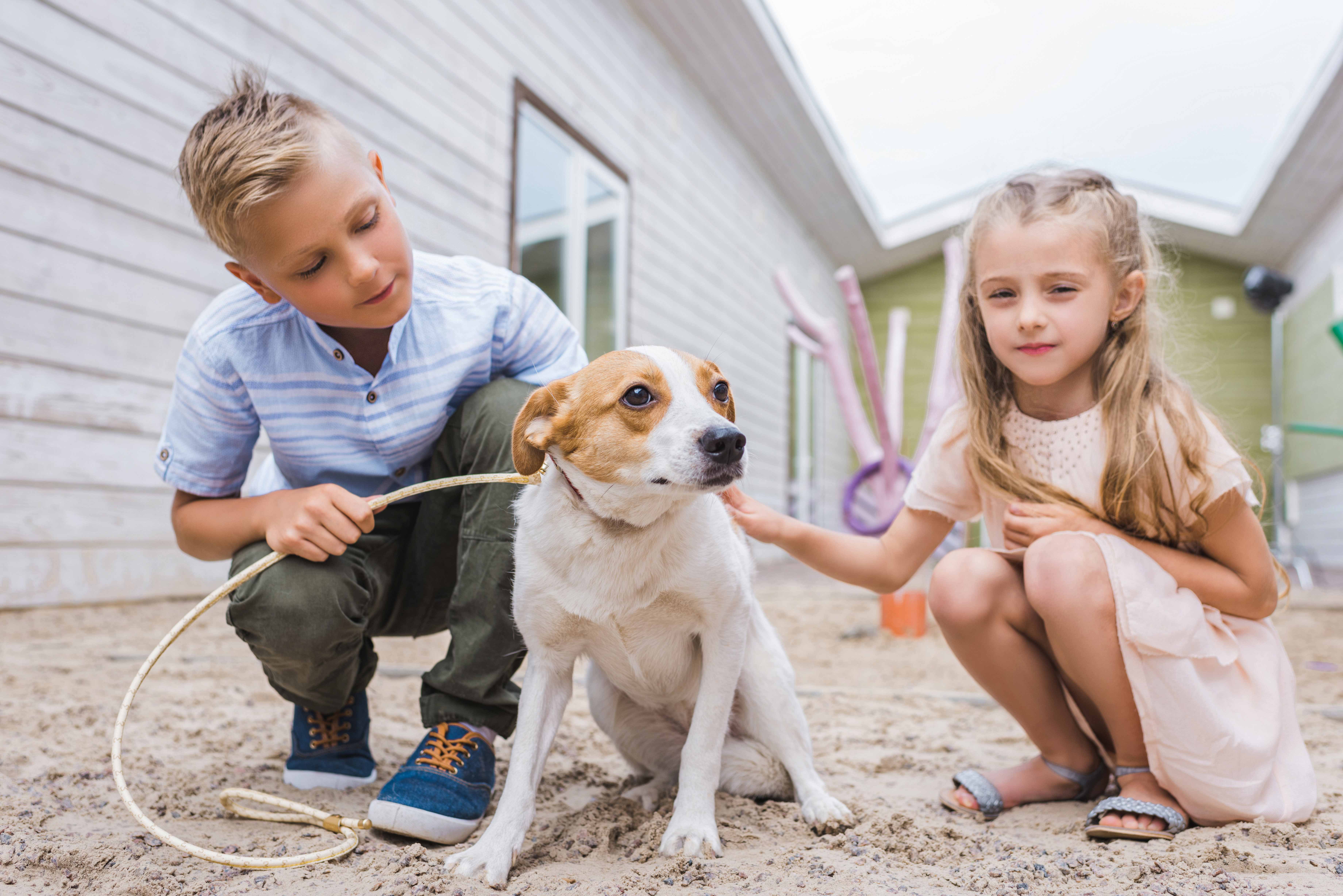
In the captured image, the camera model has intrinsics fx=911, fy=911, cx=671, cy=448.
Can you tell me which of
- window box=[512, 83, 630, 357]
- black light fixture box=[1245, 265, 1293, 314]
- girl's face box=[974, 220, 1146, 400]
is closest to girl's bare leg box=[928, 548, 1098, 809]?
girl's face box=[974, 220, 1146, 400]

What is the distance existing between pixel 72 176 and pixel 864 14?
7.37 m

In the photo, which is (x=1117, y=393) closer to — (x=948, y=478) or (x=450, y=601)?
(x=948, y=478)

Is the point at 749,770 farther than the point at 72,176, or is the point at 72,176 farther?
the point at 72,176

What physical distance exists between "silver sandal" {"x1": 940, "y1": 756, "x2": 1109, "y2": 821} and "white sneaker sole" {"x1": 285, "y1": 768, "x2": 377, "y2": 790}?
3.68ft

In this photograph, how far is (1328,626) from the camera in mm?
4602

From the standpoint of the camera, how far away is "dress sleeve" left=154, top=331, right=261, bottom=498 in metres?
1.64

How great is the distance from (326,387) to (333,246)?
312mm

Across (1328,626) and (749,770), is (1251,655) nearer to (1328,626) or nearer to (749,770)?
(749,770)

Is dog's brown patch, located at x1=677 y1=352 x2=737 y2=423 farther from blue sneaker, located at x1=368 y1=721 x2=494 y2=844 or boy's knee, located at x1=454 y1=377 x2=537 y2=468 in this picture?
blue sneaker, located at x1=368 y1=721 x2=494 y2=844

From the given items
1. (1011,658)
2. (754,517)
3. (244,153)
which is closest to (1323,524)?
(1011,658)

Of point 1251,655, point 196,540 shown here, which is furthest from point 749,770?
point 196,540

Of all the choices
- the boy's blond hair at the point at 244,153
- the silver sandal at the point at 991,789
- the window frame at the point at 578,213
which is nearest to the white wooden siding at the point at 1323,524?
the window frame at the point at 578,213

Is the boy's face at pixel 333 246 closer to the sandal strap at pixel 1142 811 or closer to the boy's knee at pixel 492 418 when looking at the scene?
the boy's knee at pixel 492 418

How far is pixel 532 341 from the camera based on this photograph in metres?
1.85
